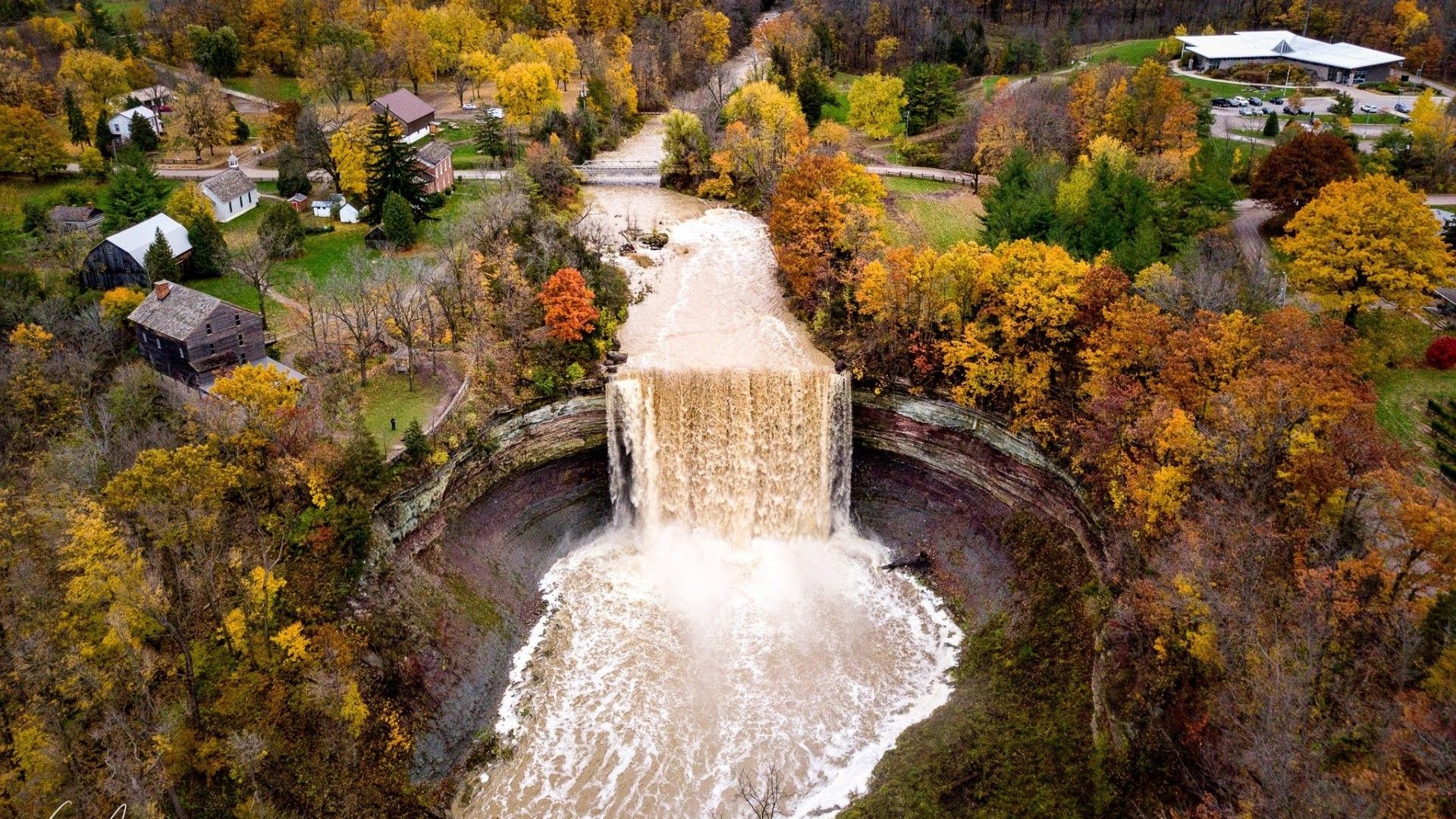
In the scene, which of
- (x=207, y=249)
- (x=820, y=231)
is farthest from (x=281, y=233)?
(x=820, y=231)

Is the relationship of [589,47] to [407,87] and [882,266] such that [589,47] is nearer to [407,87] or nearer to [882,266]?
[407,87]

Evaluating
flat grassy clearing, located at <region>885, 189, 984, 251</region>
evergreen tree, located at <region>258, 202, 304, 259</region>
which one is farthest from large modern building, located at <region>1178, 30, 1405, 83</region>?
evergreen tree, located at <region>258, 202, 304, 259</region>

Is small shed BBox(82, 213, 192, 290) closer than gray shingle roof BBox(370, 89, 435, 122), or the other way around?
Answer: small shed BBox(82, 213, 192, 290)

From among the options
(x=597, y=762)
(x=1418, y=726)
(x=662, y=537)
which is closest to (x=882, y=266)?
(x=662, y=537)

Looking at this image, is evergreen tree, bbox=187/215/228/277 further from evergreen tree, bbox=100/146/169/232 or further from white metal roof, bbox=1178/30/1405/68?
white metal roof, bbox=1178/30/1405/68

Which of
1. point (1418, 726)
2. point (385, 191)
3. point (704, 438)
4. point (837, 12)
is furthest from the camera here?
point (837, 12)

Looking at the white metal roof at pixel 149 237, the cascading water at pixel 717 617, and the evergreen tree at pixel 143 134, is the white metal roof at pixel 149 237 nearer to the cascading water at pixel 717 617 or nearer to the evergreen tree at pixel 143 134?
the evergreen tree at pixel 143 134
